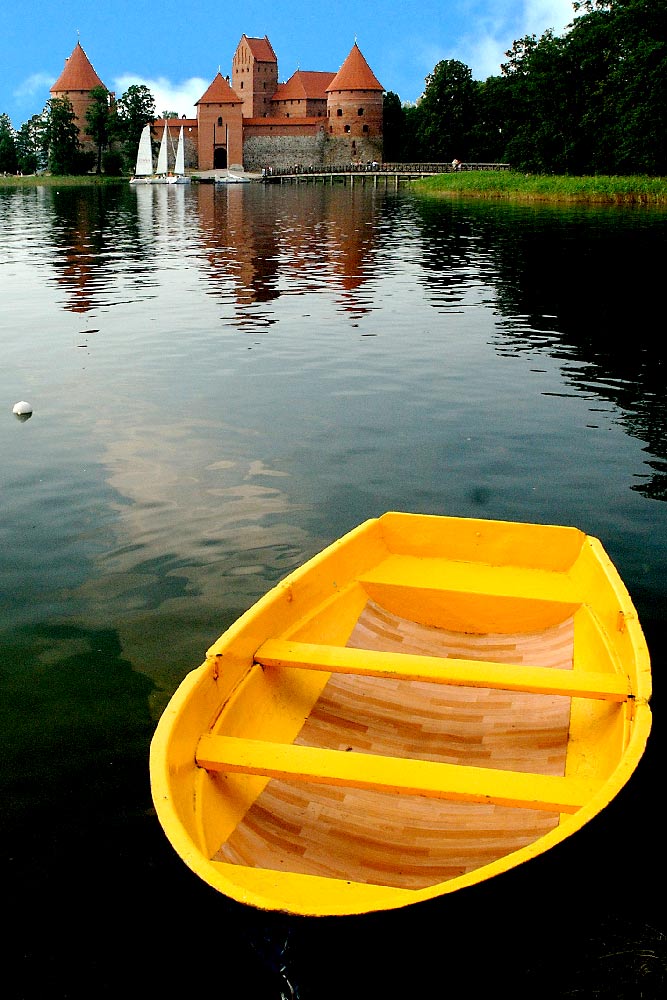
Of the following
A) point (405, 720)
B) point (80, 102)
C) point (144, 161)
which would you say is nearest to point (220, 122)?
point (144, 161)

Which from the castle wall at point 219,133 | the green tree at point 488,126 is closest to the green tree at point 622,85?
the green tree at point 488,126

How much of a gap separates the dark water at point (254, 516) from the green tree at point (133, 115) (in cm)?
9940

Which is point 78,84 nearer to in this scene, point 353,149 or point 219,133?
point 219,133

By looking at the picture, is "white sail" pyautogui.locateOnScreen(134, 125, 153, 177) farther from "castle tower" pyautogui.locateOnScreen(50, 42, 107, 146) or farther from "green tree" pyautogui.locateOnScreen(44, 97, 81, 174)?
"castle tower" pyautogui.locateOnScreen(50, 42, 107, 146)

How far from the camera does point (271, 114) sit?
446 feet

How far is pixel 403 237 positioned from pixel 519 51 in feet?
220

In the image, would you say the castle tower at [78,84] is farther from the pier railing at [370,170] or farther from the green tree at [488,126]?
the green tree at [488,126]

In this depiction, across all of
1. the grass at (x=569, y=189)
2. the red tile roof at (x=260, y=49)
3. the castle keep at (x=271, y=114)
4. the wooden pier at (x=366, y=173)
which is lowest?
the grass at (x=569, y=189)

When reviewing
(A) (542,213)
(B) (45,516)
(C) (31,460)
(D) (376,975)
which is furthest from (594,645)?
(A) (542,213)

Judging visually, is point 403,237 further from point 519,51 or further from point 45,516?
point 519,51

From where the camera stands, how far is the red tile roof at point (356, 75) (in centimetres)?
12144

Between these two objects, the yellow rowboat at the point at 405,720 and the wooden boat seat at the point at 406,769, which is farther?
the wooden boat seat at the point at 406,769

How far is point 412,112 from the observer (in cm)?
12925

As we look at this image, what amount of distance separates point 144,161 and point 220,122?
800 inches
